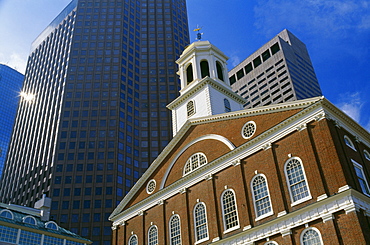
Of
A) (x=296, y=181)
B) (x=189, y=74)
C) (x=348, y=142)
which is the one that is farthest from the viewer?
(x=189, y=74)

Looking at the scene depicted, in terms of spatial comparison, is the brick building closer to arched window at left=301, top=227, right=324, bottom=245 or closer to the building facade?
arched window at left=301, top=227, right=324, bottom=245

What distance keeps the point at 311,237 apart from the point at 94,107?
83332 mm

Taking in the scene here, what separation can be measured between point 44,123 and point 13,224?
243 ft

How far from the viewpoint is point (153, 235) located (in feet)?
123

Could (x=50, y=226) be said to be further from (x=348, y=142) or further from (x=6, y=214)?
(x=348, y=142)

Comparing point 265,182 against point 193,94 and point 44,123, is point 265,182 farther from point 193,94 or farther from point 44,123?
point 44,123

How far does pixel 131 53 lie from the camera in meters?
117

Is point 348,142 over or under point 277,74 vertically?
under

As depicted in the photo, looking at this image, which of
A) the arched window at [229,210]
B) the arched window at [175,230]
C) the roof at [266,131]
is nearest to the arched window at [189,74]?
the roof at [266,131]

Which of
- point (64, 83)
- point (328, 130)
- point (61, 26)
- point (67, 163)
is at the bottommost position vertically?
point (328, 130)

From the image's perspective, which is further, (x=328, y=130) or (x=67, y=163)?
(x=67, y=163)

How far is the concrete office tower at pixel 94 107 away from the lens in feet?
287

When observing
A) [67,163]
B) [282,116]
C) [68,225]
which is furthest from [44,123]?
[282,116]

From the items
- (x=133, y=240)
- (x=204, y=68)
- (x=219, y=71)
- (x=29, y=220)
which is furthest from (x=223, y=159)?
(x=29, y=220)
